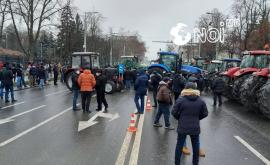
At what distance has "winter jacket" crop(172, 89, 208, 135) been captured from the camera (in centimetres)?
748

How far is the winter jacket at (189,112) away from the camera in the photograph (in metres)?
7.48

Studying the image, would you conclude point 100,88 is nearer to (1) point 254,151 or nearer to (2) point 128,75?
(1) point 254,151

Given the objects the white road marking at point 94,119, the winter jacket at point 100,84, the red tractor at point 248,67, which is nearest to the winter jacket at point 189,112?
the white road marking at point 94,119

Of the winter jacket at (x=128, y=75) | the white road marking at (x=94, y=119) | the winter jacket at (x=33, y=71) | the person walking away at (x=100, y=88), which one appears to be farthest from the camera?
the winter jacket at (x=33, y=71)

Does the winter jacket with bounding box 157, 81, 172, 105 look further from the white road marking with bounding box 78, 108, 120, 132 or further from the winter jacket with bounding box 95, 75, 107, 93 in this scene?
the winter jacket with bounding box 95, 75, 107, 93

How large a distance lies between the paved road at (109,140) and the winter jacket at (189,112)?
40.5 inches

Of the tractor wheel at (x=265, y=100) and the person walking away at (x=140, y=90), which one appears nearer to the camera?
the tractor wheel at (x=265, y=100)

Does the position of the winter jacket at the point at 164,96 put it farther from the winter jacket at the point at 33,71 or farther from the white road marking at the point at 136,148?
the winter jacket at the point at 33,71

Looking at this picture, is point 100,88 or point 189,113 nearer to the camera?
point 189,113

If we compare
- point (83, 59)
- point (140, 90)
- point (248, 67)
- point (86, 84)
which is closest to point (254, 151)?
point (140, 90)

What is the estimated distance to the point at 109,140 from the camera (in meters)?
10.4

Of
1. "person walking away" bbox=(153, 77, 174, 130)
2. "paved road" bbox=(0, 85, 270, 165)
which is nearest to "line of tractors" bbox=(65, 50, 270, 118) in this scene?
"paved road" bbox=(0, 85, 270, 165)

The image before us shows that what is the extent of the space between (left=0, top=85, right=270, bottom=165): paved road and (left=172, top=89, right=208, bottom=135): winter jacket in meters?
1.03

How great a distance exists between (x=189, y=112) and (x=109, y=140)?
11.3 ft
